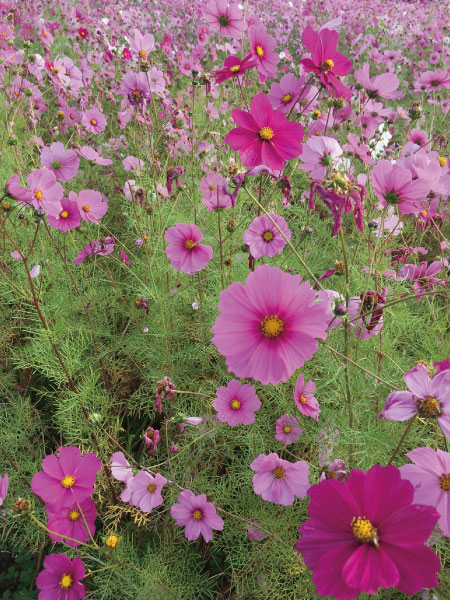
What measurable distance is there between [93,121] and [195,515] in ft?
5.55

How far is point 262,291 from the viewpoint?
0.51m

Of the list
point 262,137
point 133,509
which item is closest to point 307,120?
point 262,137

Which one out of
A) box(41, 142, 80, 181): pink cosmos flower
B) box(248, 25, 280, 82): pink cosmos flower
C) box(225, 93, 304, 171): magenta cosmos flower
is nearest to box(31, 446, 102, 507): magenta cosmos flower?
box(225, 93, 304, 171): magenta cosmos flower

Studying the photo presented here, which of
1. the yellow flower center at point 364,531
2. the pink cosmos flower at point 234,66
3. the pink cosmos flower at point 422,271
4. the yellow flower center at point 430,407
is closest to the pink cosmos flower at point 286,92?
the pink cosmos flower at point 234,66

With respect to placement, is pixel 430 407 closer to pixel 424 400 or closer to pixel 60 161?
pixel 424 400

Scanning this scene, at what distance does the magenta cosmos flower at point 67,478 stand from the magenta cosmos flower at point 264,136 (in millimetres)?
606

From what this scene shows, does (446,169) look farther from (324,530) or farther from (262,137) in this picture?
(324,530)

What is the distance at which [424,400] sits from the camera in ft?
1.65

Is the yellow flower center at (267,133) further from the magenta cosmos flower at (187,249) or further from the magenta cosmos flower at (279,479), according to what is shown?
the magenta cosmos flower at (279,479)

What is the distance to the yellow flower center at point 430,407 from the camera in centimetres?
49

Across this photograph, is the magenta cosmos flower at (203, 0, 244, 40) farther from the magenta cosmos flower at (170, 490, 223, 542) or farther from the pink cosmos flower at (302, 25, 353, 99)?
the magenta cosmos flower at (170, 490, 223, 542)

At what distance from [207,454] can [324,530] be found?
0.72 m

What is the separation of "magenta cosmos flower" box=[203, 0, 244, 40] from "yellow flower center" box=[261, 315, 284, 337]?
968 mm

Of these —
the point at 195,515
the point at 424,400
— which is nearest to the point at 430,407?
the point at 424,400
